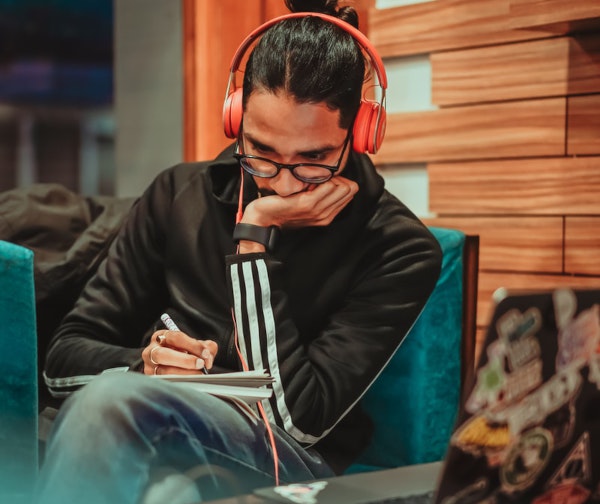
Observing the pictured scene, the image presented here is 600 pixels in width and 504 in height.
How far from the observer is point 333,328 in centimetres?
145

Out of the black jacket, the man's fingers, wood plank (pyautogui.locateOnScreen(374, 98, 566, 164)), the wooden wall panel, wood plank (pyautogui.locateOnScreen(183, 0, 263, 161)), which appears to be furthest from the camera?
wood plank (pyautogui.locateOnScreen(183, 0, 263, 161))

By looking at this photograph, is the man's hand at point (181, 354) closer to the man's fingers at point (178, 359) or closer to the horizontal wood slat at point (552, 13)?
the man's fingers at point (178, 359)

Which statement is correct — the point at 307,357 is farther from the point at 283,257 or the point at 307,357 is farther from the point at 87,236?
the point at 87,236

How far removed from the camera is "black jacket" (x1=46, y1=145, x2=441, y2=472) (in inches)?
54.3

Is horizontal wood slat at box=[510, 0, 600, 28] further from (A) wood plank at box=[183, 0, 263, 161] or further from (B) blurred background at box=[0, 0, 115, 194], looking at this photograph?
(B) blurred background at box=[0, 0, 115, 194]

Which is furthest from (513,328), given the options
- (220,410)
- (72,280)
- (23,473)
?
(72,280)

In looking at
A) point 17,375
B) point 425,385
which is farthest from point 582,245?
point 17,375

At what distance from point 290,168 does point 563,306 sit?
73cm

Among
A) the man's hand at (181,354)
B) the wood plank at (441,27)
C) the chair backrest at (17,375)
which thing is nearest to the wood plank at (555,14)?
the wood plank at (441,27)

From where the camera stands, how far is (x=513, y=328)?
0.72 m

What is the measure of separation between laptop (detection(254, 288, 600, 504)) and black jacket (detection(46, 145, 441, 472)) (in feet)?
2.02

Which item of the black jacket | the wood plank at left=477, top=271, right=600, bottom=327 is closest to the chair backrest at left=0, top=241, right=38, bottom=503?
the black jacket

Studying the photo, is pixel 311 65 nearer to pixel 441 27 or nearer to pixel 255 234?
pixel 255 234

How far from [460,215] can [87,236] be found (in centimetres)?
98
